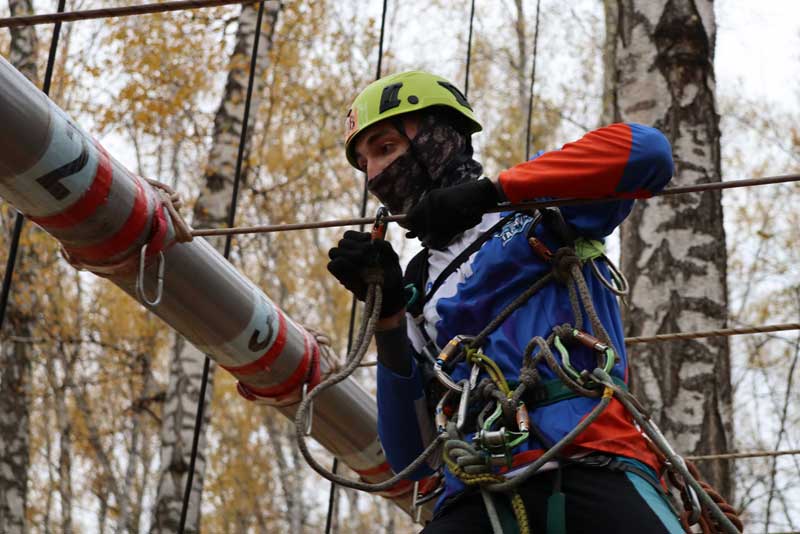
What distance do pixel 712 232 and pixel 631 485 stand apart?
2077 mm

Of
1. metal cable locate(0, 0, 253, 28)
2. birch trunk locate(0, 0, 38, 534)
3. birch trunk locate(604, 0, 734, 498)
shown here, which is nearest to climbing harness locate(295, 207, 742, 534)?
metal cable locate(0, 0, 253, 28)

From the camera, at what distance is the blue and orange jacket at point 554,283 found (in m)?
1.95

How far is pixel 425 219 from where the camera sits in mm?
2057

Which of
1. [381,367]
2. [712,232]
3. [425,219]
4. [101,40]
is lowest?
[381,367]

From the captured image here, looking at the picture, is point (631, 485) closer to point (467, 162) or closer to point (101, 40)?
point (467, 162)

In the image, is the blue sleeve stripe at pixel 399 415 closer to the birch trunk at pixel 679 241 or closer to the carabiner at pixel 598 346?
the carabiner at pixel 598 346

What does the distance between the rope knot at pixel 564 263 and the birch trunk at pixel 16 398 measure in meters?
5.98

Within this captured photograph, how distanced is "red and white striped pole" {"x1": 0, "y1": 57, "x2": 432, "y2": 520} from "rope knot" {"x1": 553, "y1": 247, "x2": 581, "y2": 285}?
103cm

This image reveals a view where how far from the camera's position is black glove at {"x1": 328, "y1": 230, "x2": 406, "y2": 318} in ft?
6.89

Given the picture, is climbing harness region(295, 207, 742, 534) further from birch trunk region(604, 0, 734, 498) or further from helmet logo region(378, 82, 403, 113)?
birch trunk region(604, 0, 734, 498)

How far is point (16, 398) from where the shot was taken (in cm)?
755

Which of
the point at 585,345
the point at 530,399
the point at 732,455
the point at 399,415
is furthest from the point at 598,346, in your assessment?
the point at 732,455

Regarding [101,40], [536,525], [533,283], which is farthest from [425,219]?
[101,40]

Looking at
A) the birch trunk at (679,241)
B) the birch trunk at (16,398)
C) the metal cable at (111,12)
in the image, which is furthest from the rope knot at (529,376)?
the birch trunk at (16,398)
